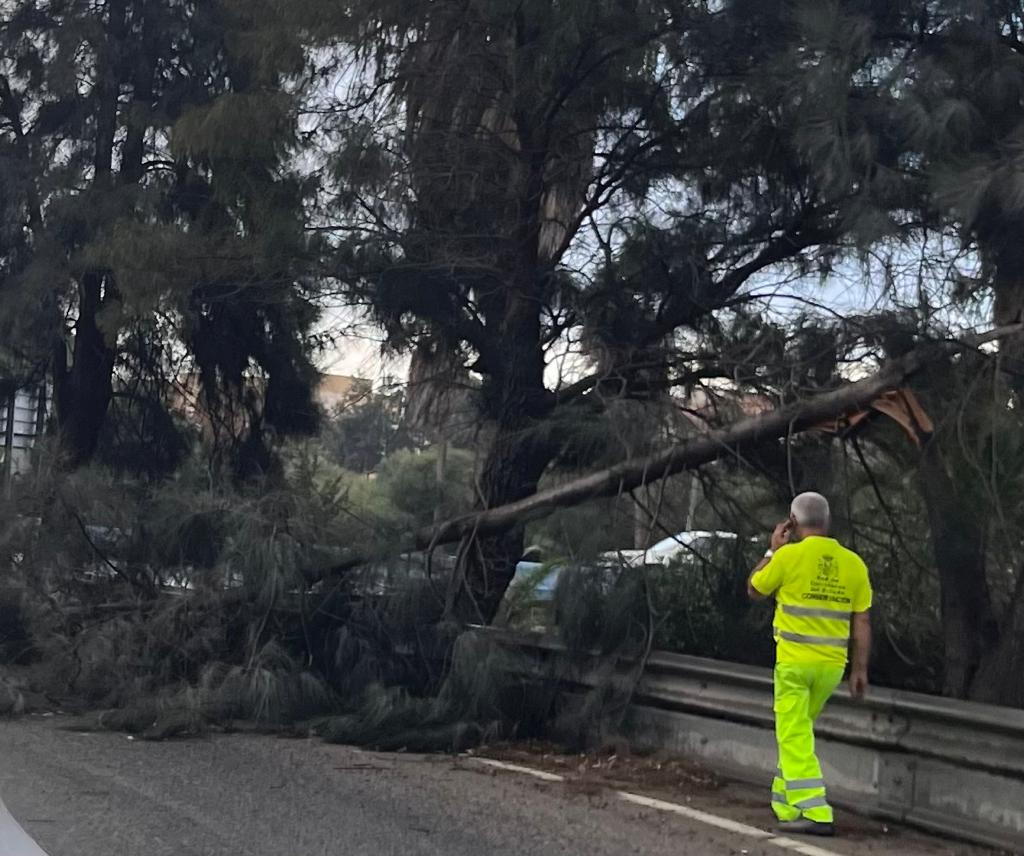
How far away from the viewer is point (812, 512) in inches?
301

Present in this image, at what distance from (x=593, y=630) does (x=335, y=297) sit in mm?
4054

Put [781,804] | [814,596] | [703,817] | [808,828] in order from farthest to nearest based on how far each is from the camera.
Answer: [703,817] < [814,596] < [781,804] < [808,828]

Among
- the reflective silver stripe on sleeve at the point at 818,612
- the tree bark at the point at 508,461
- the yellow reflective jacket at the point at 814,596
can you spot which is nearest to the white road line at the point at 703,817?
the yellow reflective jacket at the point at 814,596

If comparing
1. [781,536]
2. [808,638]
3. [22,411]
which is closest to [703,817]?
[808,638]

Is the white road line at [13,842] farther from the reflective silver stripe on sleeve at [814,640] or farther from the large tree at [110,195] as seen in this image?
the large tree at [110,195]

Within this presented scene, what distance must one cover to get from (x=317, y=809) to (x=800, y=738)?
103 inches

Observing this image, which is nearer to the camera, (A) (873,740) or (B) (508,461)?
(A) (873,740)

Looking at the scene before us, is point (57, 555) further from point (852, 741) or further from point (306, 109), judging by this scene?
point (852, 741)

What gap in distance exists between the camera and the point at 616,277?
1136 centimetres

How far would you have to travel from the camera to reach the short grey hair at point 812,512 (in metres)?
7.64

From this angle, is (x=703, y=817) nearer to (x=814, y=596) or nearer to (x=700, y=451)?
(x=814, y=596)

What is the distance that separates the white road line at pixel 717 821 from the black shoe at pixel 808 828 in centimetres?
11

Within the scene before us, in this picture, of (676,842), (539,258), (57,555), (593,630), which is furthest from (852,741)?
(57,555)

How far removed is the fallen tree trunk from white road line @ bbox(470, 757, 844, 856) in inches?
86.2
